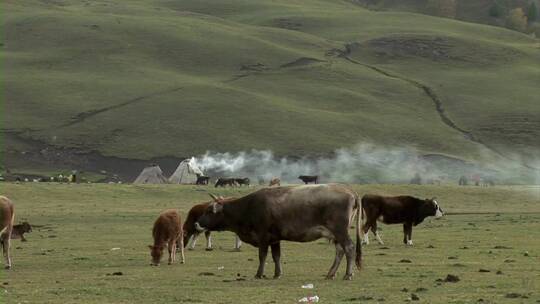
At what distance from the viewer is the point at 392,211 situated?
123ft

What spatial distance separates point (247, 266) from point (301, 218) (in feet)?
13.6

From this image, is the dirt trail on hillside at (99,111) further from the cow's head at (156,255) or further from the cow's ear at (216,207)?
the cow's ear at (216,207)

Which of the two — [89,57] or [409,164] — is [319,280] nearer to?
[409,164]

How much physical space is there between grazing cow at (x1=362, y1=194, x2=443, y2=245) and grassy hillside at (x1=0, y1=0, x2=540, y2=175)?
64363 millimetres

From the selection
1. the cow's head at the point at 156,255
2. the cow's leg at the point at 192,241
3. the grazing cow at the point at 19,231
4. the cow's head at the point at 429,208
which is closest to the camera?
the cow's head at the point at 156,255

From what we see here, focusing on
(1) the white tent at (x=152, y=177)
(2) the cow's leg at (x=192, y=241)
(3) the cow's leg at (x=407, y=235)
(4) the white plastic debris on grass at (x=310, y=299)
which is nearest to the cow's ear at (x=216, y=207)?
(4) the white plastic debris on grass at (x=310, y=299)

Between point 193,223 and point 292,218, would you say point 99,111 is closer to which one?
point 193,223

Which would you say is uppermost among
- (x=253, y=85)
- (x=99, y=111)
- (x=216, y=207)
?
(x=253, y=85)

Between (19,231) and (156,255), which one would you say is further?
(19,231)

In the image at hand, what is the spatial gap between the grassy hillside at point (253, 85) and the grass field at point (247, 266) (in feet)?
182

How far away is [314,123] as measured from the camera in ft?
384

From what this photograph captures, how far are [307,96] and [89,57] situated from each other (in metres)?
31.2

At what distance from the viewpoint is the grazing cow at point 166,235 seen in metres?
28.9

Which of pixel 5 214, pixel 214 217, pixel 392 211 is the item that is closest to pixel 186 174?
pixel 392 211
